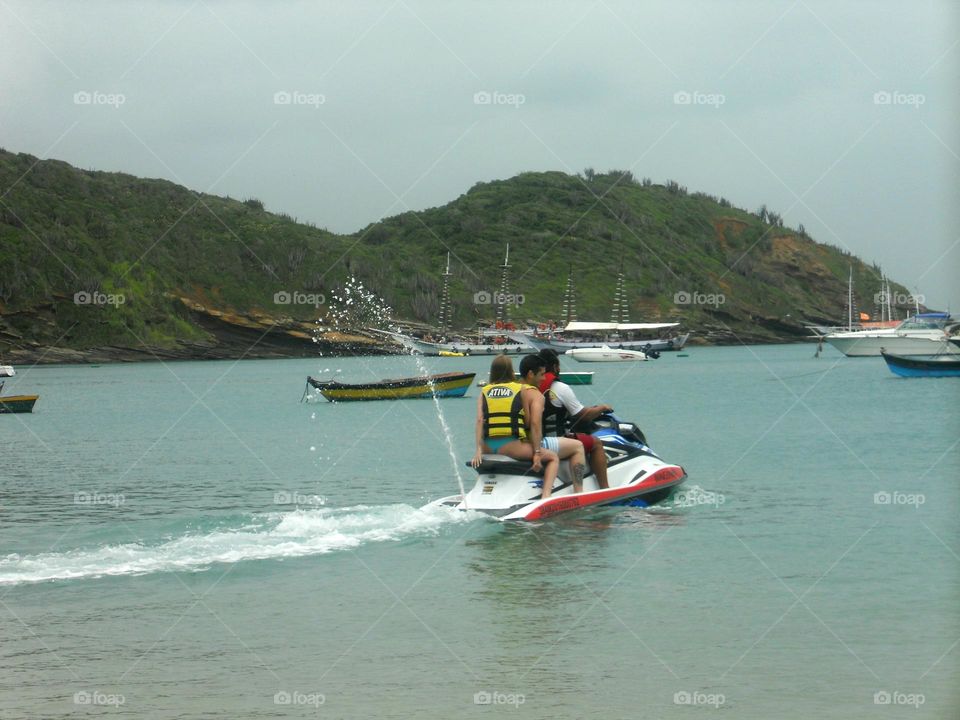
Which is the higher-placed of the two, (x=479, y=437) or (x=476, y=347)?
(x=476, y=347)

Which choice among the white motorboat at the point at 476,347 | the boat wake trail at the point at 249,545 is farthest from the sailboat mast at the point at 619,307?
the boat wake trail at the point at 249,545

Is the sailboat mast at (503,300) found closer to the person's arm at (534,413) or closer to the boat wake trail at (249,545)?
the boat wake trail at (249,545)

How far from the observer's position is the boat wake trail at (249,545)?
49.0 feet

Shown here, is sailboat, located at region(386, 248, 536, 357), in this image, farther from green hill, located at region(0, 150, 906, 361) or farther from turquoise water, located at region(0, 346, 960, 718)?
turquoise water, located at region(0, 346, 960, 718)

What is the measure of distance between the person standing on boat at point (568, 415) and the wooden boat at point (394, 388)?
37.9m

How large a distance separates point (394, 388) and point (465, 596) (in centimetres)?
4344

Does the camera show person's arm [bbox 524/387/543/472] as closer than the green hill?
Yes

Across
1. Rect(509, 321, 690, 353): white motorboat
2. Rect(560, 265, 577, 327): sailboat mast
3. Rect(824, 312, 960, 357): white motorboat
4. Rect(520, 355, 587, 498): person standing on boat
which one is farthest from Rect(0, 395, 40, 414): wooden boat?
Rect(560, 265, 577, 327): sailboat mast

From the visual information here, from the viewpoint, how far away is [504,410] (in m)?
16.7

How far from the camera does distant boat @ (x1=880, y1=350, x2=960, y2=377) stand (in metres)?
66.1

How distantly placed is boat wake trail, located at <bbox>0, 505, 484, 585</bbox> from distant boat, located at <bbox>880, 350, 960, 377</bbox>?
53225mm

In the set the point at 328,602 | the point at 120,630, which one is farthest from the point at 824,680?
the point at 120,630

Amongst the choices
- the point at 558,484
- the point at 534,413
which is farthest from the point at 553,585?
the point at 558,484

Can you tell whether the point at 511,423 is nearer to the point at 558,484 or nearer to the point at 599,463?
the point at 558,484
